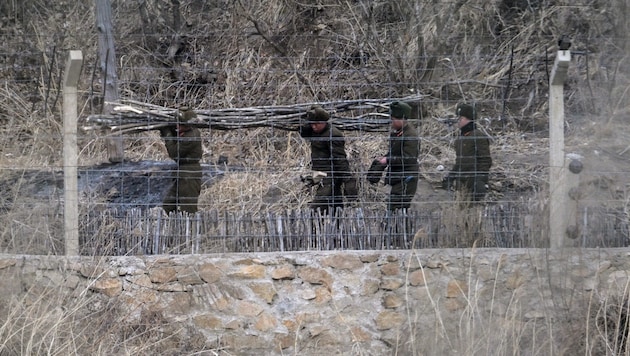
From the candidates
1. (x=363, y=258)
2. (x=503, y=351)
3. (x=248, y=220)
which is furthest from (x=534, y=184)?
(x=503, y=351)

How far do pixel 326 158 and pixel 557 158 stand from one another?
243 cm

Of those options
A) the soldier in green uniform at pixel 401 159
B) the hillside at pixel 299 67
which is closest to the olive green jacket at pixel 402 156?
the soldier in green uniform at pixel 401 159

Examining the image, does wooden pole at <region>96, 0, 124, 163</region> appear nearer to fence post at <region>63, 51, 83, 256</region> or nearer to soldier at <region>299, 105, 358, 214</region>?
soldier at <region>299, 105, 358, 214</region>

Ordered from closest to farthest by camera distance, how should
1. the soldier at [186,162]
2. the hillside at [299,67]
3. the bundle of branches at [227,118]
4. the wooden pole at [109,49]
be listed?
the bundle of branches at [227,118], the soldier at [186,162], the hillside at [299,67], the wooden pole at [109,49]

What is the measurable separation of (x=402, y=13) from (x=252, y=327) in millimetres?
7336

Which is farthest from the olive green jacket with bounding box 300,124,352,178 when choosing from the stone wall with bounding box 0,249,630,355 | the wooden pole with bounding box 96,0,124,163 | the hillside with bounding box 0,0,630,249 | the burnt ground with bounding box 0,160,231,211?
the wooden pole with bounding box 96,0,124,163

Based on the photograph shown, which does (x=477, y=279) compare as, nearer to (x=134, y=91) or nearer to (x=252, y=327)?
(x=252, y=327)

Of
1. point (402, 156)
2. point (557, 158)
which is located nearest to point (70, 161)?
point (402, 156)

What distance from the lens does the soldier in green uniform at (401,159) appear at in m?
6.82

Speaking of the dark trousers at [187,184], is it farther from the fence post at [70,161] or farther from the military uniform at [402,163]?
the military uniform at [402,163]

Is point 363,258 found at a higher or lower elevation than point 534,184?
lower

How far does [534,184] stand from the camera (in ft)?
26.8

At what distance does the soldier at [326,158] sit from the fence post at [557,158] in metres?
2.12

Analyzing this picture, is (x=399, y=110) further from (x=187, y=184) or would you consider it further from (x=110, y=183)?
(x=110, y=183)
